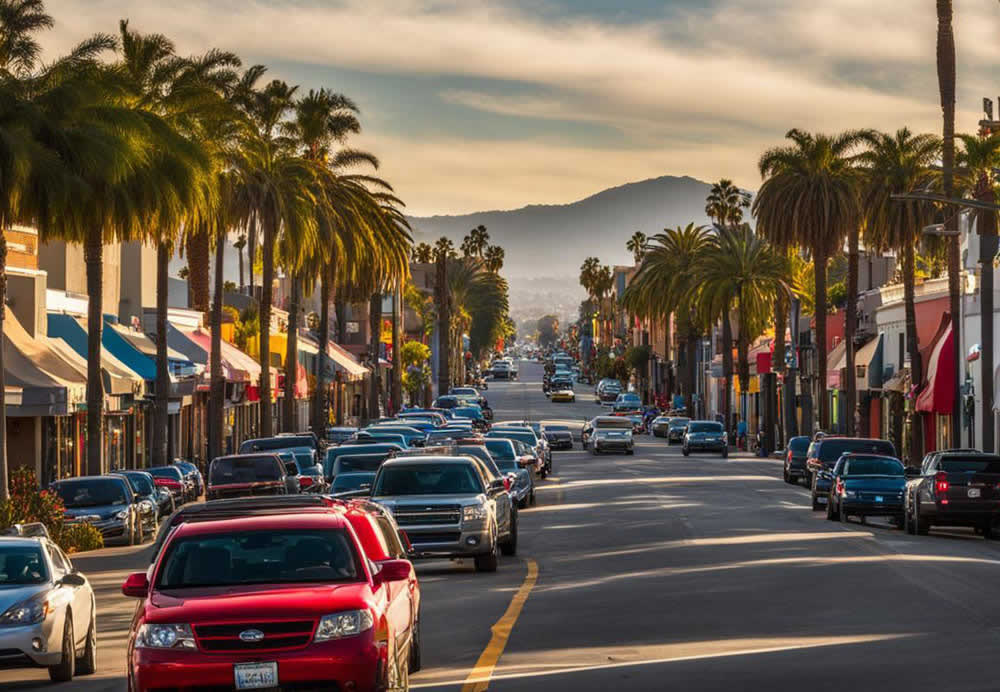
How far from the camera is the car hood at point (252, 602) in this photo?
38.7ft

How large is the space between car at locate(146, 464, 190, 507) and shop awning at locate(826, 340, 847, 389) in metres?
45.3

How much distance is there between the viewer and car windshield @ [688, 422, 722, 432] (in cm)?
8414

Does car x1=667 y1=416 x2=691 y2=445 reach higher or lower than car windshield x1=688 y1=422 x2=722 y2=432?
lower

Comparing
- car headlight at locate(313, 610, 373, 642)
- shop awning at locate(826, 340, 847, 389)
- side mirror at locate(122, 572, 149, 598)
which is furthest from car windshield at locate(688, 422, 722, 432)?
car headlight at locate(313, 610, 373, 642)

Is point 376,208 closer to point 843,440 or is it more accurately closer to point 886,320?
point 886,320

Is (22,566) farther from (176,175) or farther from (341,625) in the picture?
(176,175)

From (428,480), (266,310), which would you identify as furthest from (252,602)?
(266,310)

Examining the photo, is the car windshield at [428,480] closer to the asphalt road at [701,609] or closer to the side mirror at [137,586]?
the asphalt road at [701,609]

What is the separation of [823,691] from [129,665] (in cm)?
551

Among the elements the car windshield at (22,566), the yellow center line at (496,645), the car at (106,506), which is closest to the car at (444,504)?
the yellow center line at (496,645)

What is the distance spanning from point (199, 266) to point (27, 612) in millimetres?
49438

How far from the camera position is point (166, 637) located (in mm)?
11750

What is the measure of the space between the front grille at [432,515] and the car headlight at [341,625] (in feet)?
45.5

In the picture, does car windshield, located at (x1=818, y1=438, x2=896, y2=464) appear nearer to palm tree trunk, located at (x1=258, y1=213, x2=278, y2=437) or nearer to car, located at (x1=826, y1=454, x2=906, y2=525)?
car, located at (x1=826, y1=454, x2=906, y2=525)
